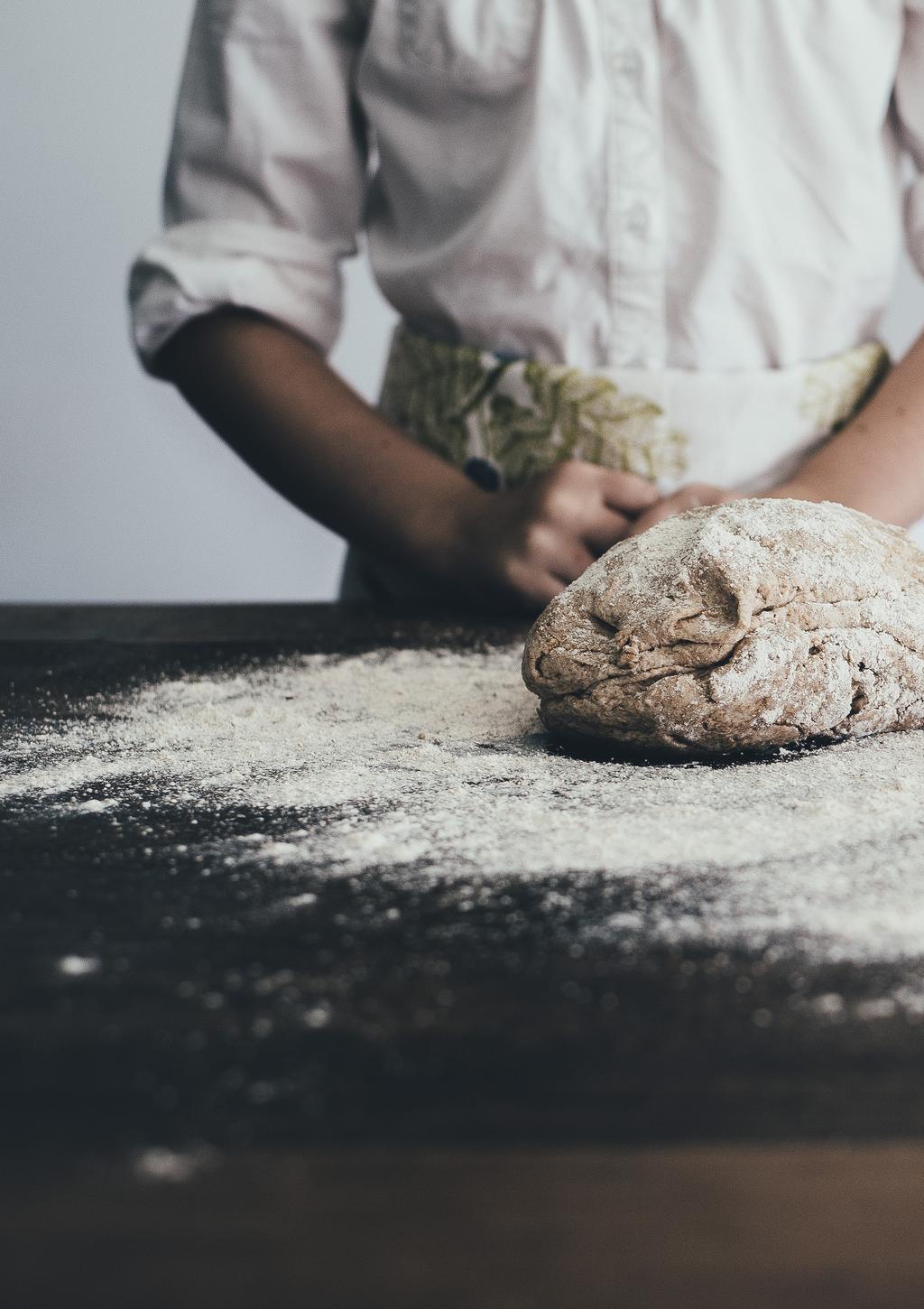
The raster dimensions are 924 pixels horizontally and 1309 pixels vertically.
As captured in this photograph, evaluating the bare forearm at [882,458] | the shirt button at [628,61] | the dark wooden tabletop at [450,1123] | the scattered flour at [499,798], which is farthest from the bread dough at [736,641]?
the shirt button at [628,61]

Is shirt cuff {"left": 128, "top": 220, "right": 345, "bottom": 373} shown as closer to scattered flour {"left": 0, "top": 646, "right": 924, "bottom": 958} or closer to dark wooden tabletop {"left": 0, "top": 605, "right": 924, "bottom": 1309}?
scattered flour {"left": 0, "top": 646, "right": 924, "bottom": 958}

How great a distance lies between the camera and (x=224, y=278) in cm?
130

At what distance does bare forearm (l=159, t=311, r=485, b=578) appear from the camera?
1199mm

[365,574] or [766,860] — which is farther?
[365,574]

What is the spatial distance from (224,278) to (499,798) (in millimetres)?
855

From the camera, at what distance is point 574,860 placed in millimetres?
543

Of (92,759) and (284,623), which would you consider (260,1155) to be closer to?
(92,759)

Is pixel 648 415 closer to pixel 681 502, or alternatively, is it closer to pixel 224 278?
pixel 681 502

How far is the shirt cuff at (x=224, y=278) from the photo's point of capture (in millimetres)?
1302

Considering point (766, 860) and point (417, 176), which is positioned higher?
point (417, 176)


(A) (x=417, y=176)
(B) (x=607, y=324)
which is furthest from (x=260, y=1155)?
(A) (x=417, y=176)

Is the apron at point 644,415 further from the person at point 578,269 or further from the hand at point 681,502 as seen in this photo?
the hand at point 681,502

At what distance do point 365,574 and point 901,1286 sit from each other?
3.85 feet

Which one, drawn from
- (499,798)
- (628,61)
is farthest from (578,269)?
Answer: (499,798)
